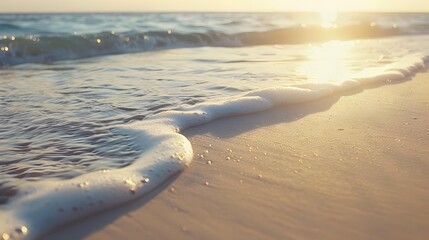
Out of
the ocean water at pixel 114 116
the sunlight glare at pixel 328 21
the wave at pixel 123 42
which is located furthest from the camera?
the sunlight glare at pixel 328 21

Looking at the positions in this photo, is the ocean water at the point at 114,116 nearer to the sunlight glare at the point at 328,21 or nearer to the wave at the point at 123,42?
the wave at the point at 123,42

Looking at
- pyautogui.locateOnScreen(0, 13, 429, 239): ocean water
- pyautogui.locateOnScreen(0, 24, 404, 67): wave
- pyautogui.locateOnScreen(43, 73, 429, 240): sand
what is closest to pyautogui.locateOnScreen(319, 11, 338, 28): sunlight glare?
pyautogui.locateOnScreen(0, 24, 404, 67): wave

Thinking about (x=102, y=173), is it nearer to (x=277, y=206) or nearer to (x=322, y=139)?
(x=277, y=206)

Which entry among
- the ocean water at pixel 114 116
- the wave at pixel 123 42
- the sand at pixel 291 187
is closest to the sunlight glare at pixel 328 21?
the wave at pixel 123 42

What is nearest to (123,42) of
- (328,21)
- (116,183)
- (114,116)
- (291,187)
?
(114,116)

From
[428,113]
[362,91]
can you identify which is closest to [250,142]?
[428,113]
